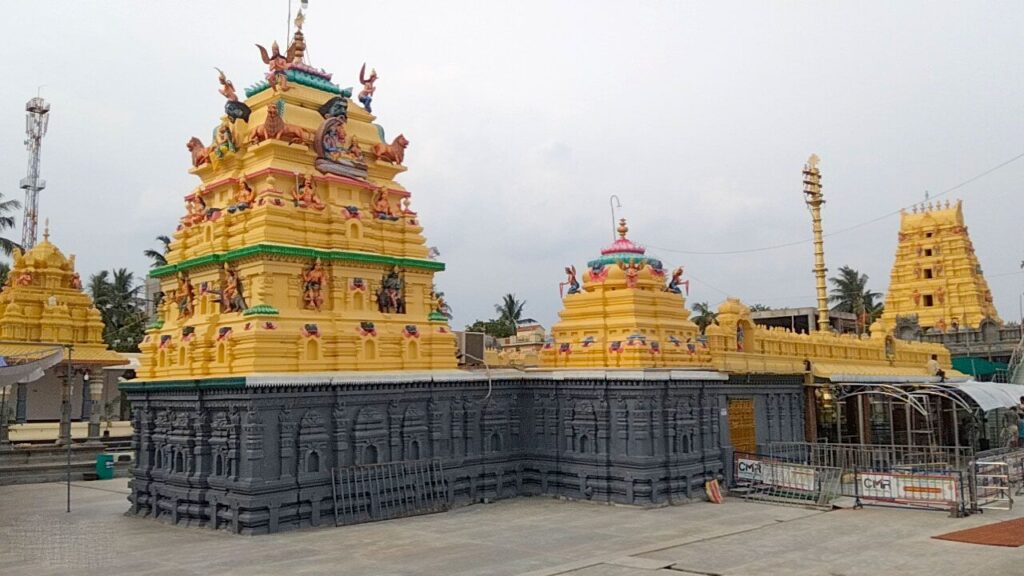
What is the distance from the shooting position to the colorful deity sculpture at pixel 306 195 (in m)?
18.6

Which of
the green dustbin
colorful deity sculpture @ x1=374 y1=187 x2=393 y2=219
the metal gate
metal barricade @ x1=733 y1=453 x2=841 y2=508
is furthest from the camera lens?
the green dustbin

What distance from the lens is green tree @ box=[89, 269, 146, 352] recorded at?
45656mm

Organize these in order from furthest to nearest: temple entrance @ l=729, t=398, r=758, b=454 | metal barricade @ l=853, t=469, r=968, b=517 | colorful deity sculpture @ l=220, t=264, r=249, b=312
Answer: temple entrance @ l=729, t=398, r=758, b=454, colorful deity sculpture @ l=220, t=264, r=249, b=312, metal barricade @ l=853, t=469, r=968, b=517

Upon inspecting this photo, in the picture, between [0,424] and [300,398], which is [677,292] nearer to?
[300,398]

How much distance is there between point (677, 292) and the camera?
2172 cm

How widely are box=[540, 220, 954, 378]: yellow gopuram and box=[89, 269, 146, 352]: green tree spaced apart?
103 ft

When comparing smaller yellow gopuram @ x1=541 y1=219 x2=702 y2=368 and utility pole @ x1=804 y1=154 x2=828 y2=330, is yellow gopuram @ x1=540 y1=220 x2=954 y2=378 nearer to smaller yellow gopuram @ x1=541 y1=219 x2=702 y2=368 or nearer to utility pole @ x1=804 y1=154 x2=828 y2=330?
smaller yellow gopuram @ x1=541 y1=219 x2=702 y2=368

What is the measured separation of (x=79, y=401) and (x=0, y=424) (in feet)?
43.0

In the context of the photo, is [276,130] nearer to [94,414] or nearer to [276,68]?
[276,68]

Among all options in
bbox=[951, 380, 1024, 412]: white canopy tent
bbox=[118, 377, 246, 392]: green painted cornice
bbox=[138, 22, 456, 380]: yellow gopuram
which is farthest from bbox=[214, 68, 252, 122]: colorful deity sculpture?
bbox=[951, 380, 1024, 412]: white canopy tent

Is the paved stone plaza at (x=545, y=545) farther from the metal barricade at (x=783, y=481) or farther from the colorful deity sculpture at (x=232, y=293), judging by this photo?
the colorful deity sculpture at (x=232, y=293)

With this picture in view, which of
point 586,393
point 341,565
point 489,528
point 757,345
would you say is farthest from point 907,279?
point 341,565

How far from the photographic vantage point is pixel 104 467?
27.2m

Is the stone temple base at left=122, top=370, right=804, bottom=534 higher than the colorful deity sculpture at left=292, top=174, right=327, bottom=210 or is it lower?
lower
